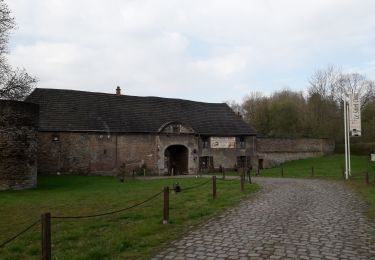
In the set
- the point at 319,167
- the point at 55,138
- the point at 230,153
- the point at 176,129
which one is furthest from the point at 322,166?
the point at 55,138

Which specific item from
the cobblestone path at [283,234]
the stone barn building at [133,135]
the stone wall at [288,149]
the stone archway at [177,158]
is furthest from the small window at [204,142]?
the cobblestone path at [283,234]

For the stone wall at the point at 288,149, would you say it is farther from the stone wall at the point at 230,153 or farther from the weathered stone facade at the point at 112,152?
the weathered stone facade at the point at 112,152

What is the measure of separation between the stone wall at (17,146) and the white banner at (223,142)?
19.9 meters

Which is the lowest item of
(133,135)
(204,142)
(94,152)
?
(94,152)

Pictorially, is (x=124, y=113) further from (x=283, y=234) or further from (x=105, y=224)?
(x=283, y=234)

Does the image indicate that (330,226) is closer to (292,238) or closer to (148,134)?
(292,238)

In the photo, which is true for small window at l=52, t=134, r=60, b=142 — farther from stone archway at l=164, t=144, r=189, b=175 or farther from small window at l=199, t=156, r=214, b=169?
small window at l=199, t=156, r=214, b=169

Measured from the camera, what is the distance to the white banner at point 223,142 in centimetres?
3928

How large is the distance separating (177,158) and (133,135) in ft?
→ 19.3

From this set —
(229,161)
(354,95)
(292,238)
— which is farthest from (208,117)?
(292,238)

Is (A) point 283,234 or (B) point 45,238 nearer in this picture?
(B) point 45,238

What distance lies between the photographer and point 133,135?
115ft

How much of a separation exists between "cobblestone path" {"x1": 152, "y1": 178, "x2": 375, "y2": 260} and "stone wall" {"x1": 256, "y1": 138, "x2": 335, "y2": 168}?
29.0m

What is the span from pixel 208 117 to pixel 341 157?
51.4 feet
